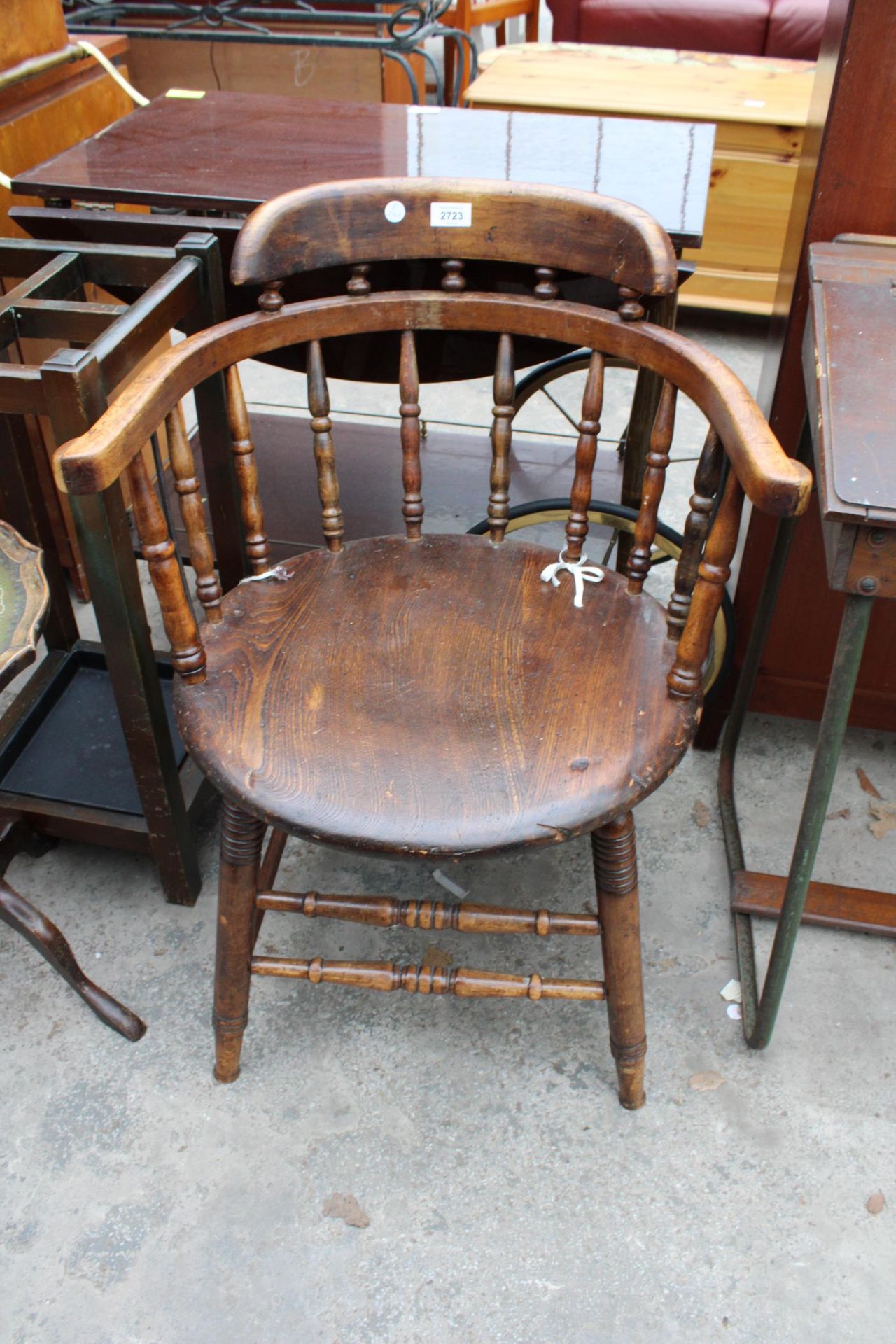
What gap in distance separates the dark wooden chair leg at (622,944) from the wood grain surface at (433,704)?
0.12m

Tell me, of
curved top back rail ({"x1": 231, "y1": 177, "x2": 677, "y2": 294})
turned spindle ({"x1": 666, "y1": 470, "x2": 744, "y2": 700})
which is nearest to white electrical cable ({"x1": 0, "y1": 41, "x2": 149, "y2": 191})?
curved top back rail ({"x1": 231, "y1": 177, "x2": 677, "y2": 294})

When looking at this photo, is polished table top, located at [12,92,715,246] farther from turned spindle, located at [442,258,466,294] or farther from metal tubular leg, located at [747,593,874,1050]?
metal tubular leg, located at [747,593,874,1050]

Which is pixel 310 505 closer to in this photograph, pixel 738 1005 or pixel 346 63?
pixel 738 1005

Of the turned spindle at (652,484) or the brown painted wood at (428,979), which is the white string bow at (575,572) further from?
the brown painted wood at (428,979)

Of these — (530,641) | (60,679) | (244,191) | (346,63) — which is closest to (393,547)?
(530,641)

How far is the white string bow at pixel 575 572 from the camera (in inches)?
54.6

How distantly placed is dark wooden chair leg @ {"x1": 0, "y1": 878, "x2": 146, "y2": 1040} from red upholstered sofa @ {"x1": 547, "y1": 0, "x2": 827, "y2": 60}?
4.82m

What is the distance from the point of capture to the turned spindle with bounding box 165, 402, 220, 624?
3.85 feet

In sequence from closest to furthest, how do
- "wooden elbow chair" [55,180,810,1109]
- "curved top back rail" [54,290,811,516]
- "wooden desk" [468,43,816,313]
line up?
"curved top back rail" [54,290,811,516]
"wooden elbow chair" [55,180,810,1109]
"wooden desk" [468,43,816,313]

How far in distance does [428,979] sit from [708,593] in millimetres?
→ 599

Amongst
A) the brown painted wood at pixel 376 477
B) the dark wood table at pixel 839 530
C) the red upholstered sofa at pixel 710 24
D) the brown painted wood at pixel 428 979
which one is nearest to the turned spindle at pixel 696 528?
the dark wood table at pixel 839 530

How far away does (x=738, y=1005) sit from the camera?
1557mm

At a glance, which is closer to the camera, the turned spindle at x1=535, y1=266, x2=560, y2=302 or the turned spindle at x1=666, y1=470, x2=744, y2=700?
the turned spindle at x1=666, y1=470, x2=744, y2=700

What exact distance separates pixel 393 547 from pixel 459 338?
49cm
